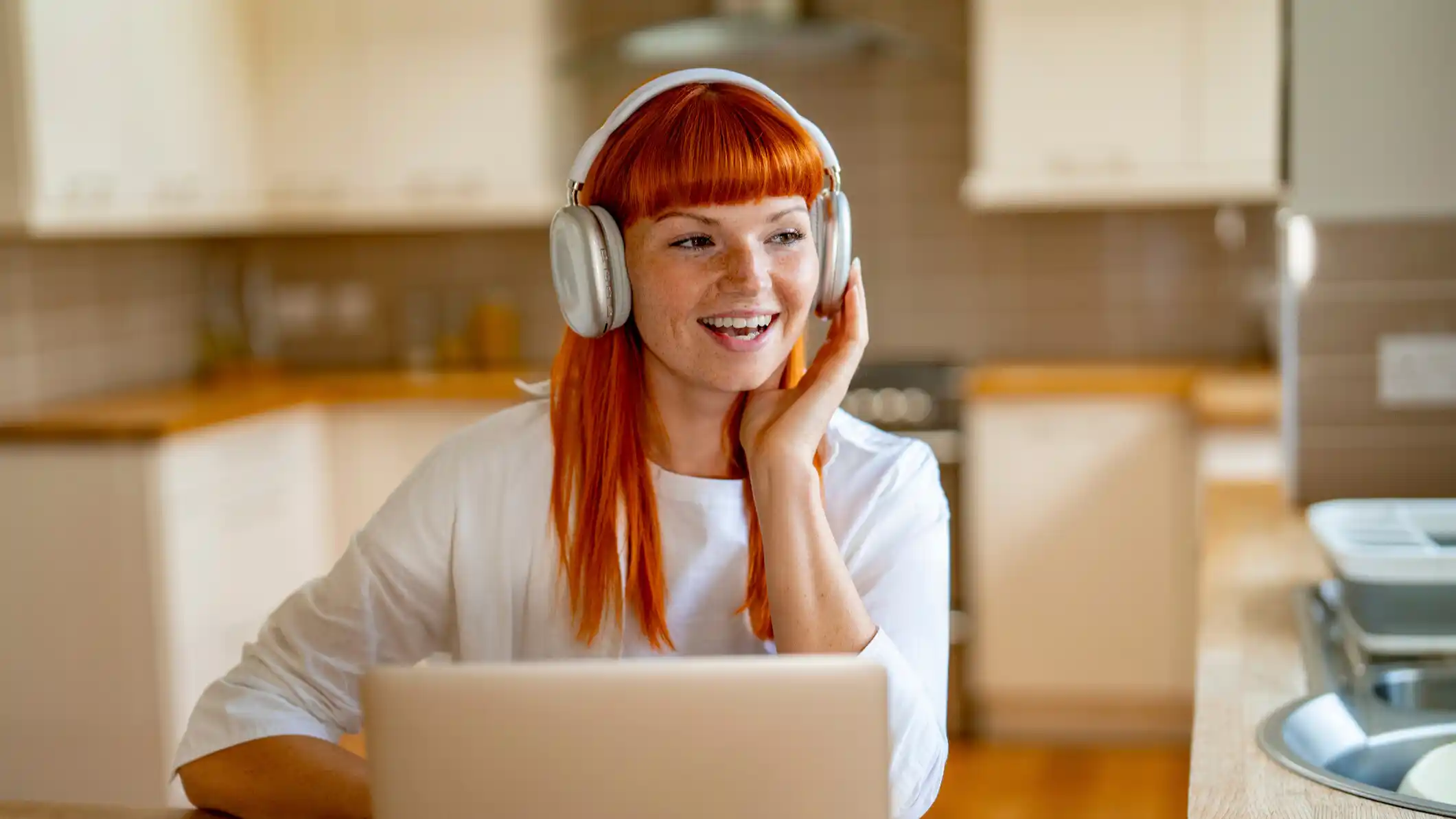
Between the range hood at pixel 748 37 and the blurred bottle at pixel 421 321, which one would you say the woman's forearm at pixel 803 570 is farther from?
the blurred bottle at pixel 421 321

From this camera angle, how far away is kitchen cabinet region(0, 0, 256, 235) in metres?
3.18

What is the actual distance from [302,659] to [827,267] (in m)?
0.57

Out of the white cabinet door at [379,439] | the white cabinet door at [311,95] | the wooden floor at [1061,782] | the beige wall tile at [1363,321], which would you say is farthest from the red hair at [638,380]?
the white cabinet door at [311,95]

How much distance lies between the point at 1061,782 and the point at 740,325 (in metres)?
2.61

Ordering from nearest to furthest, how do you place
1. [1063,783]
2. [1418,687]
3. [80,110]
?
[1418,687] → [80,110] → [1063,783]

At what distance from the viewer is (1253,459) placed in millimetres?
3582

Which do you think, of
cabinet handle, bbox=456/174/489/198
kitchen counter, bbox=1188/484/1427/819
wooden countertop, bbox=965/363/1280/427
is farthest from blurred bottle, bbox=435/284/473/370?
kitchen counter, bbox=1188/484/1427/819

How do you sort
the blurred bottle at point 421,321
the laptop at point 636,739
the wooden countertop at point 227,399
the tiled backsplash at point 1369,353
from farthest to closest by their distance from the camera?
the blurred bottle at point 421,321, the wooden countertop at point 227,399, the tiled backsplash at point 1369,353, the laptop at point 636,739

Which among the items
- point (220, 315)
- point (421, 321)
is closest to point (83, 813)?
point (421, 321)

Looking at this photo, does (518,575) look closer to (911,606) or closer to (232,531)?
(911,606)

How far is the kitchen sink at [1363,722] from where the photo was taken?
1.29 meters

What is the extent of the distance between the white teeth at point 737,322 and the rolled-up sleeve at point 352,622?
28 cm

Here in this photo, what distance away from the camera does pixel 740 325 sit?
→ 1324mm

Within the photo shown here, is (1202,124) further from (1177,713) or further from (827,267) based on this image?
(827,267)
